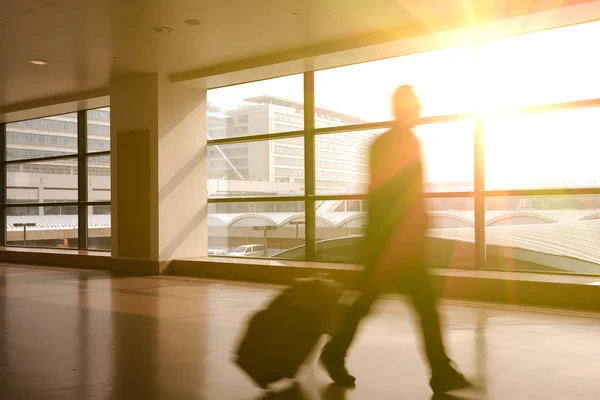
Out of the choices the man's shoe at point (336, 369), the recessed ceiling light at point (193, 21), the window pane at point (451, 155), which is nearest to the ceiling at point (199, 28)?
the recessed ceiling light at point (193, 21)

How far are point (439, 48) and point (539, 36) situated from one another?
1206mm

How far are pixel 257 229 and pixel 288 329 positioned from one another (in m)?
6.53

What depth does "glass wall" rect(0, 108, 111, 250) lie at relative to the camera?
1178 cm

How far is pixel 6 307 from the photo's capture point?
623 cm

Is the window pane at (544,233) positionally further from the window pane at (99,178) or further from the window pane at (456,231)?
the window pane at (99,178)

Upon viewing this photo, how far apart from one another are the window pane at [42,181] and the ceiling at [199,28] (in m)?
3.50

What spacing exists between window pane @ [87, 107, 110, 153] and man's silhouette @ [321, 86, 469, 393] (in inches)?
364

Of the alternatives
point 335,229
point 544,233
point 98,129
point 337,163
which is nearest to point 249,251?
point 335,229

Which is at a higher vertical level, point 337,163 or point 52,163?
point 52,163

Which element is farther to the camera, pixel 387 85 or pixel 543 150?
pixel 387 85

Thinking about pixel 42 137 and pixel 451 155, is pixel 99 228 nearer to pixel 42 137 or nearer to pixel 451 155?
pixel 42 137

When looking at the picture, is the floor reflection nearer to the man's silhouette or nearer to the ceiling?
the man's silhouette

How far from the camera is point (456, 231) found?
8078mm

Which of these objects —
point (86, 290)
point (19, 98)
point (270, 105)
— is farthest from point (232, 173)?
point (19, 98)
